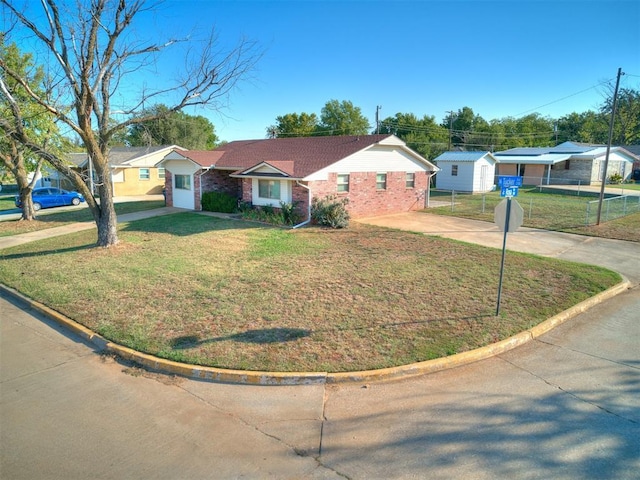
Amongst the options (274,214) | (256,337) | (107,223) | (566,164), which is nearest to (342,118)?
(566,164)

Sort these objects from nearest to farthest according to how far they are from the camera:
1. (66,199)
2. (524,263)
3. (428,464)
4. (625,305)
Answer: (428,464) < (625,305) < (524,263) < (66,199)

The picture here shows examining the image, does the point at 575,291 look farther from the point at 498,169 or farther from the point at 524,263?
the point at 498,169

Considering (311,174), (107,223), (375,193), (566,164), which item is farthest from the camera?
(566,164)

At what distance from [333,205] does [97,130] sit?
9334mm

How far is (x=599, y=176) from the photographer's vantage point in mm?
39719

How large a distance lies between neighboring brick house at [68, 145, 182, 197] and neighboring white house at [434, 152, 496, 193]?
72.5 ft

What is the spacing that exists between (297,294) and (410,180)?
53.4 feet

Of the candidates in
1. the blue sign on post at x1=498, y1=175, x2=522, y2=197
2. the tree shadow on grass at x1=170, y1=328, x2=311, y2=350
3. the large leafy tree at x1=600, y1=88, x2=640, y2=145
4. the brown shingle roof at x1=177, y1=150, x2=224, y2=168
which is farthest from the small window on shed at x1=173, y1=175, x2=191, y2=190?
the large leafy tree at x1=600, y1=88, x2=640, y2=145

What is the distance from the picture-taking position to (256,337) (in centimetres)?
709

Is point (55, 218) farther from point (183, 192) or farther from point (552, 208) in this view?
point (552, 208)

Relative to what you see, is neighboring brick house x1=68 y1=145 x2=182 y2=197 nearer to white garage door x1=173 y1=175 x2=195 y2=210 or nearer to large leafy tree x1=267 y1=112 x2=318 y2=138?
white garage door x1=173 y1=175 x2=195 y2=210

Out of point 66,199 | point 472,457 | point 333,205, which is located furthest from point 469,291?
point 66,199

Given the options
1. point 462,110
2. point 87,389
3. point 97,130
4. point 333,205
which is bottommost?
point 87,389

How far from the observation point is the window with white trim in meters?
24.3
